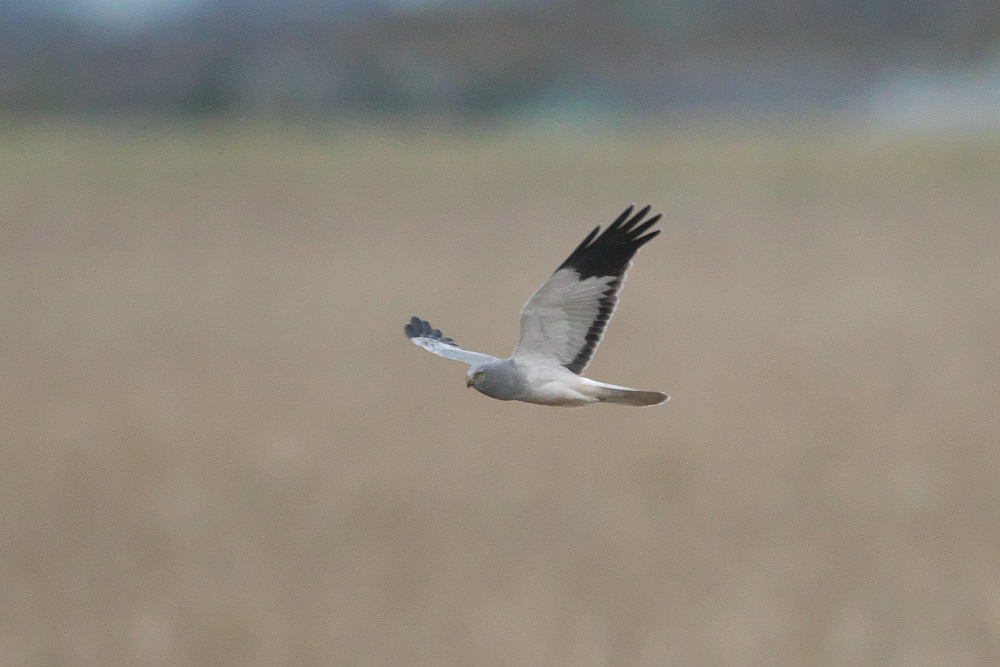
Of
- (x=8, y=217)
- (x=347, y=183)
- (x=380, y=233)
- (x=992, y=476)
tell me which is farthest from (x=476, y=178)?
(x=992, y=476)

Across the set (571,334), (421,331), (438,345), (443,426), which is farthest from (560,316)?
(443,426)

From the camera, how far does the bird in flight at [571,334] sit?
5.37 ft

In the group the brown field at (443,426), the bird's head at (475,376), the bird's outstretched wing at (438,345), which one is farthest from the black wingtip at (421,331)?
the brown field at (443,426)

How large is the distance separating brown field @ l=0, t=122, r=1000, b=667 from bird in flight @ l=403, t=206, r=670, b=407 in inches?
266

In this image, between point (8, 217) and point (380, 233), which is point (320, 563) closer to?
point (380, 233)

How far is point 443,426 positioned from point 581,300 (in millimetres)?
9982

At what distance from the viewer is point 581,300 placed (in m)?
1.91

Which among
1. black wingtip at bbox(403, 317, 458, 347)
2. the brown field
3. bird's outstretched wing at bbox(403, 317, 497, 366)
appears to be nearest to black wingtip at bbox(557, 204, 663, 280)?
bird's outstretched wing at bbox(403, 317, 497, 366)

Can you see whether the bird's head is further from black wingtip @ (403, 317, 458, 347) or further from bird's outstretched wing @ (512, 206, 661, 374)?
black wingtip @ (403, 317, 458, 347)

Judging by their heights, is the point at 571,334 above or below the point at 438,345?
above

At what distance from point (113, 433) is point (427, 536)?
154 inches

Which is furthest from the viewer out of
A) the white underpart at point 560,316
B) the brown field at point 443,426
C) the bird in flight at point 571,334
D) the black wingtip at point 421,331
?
the brown field at point 443,426

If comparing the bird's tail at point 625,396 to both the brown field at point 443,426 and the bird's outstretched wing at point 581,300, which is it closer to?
the bird's outstretched wing at point 581,300

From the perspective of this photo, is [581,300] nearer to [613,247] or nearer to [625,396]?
[613,247]
